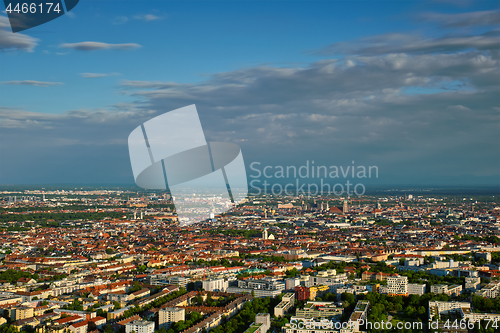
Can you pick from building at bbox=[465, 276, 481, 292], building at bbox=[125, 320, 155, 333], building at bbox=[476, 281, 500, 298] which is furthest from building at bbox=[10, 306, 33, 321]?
building at bbox=[465, 276, 481, 292]

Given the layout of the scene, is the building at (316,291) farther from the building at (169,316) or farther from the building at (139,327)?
the building at (139,327)

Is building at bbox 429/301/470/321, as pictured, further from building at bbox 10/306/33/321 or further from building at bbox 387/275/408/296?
building at bbox 10/306/33/321

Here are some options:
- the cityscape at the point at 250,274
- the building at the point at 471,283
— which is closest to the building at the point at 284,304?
the cityscape at the point at 250,274

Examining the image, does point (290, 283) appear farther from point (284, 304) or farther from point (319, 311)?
point (319, 311)

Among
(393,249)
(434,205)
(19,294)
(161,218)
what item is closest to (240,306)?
(19,294)

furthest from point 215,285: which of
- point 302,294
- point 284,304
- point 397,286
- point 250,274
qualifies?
point 397,286
